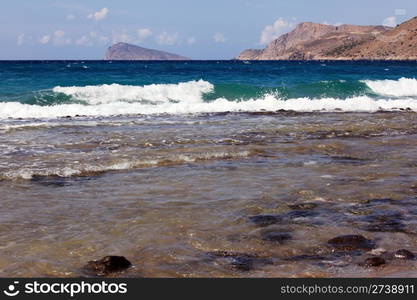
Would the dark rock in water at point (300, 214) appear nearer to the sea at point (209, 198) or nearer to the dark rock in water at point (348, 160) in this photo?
the sea at point (209, 198)

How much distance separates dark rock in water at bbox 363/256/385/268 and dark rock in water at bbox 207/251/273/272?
1052mm

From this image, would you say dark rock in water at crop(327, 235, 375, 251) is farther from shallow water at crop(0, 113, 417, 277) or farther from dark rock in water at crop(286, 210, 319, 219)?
dark rock in water at crop(286, 210, 319, 219)

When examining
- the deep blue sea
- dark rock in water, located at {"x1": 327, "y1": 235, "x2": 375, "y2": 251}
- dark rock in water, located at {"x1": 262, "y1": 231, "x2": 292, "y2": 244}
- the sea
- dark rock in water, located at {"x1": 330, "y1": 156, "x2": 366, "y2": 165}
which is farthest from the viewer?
the deep blue sea

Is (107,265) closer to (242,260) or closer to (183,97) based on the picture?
(242,260)

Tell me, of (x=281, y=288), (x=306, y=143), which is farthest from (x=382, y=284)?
(x=306, y=143)

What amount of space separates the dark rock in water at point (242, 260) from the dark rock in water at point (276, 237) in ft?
1.96

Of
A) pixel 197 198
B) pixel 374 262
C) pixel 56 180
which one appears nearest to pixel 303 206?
pixel 197 198

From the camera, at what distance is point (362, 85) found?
44.7m

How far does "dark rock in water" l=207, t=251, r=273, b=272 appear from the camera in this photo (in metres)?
5.93

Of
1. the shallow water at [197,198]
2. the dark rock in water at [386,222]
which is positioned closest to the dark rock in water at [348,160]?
the shallow water at [197,198]

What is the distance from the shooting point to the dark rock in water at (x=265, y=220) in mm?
7457

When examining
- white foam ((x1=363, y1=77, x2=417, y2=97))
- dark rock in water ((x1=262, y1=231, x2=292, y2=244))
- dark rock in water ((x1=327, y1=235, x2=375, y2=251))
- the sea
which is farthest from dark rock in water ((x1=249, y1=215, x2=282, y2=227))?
white foam ((x1=363, y1=77, x2=417, y2=97))

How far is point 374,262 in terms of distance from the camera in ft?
19.6

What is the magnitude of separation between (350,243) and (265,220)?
1.35 m
